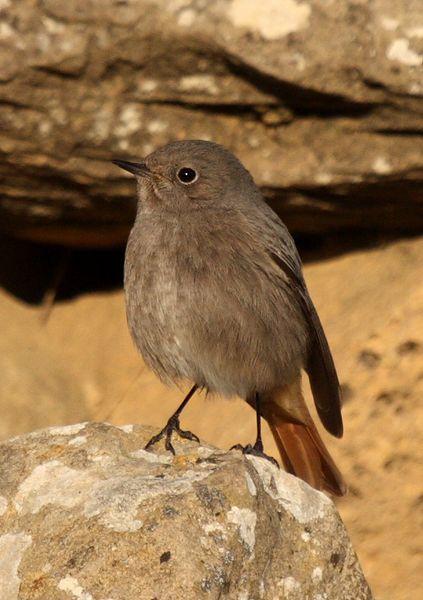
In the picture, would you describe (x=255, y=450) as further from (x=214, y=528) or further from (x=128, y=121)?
(x=128, y=121)

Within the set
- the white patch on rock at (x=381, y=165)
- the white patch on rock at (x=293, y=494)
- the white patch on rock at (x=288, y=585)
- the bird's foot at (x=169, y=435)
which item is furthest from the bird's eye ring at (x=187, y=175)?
the white patch on rock at (x=288, y=585)

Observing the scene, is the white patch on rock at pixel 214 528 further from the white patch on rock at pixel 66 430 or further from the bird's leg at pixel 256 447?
the bird's leg at pixel 256 447

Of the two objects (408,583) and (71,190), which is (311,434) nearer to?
(408,583)

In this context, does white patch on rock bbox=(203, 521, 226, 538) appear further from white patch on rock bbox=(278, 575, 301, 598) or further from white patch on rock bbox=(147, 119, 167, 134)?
white patch on rock bbox=(147, 119, 167, 134)

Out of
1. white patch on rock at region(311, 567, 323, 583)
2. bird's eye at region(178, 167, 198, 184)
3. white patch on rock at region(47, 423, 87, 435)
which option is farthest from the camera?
bird's eye at region(178, 167, 198, 184)

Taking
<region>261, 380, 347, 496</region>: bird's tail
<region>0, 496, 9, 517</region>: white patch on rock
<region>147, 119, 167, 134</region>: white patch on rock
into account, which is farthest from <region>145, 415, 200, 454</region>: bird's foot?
<region>147, 119, 167, 134</region>: white patch on rock
